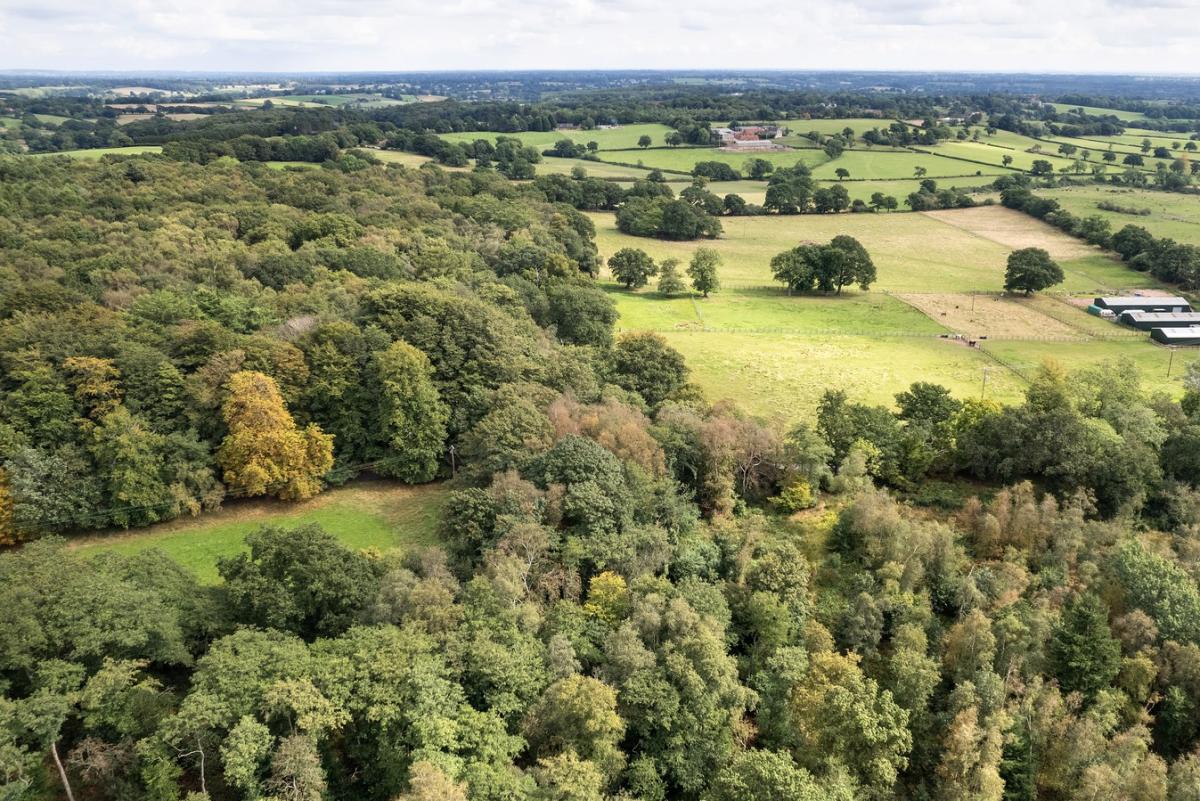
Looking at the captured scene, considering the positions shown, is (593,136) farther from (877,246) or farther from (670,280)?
(670,280)

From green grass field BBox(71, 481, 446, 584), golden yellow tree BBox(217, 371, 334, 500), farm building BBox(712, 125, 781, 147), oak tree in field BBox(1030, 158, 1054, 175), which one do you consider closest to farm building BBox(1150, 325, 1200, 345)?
green grass field BBox(71, 481, 446, 584)

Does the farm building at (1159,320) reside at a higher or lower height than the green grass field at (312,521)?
higher

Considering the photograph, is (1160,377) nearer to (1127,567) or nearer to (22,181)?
(1127,567)

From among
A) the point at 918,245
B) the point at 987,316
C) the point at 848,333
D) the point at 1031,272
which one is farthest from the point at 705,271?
the point at 918,245

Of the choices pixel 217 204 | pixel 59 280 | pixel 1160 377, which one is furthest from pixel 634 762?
pixel 217 204

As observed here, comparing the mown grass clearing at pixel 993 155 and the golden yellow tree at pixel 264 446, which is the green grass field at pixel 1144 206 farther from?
the golden yellow tree at pixel 264 446

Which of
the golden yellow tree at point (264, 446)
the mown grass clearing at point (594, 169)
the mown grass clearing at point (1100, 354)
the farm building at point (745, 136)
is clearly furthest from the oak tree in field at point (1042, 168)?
the golden yellow tree at point (264, 446)
